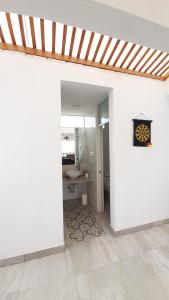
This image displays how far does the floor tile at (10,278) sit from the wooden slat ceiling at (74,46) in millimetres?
2717

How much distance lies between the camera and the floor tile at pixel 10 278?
1.38 m

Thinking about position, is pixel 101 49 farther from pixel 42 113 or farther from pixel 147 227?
pixel 147 227

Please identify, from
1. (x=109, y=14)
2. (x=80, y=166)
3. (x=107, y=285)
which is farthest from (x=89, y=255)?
(x=109, y=14)

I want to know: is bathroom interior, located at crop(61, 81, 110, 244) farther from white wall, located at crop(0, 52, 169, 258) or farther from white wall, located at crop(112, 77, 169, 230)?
white wall, located at crop(112, 77, 169, 230)

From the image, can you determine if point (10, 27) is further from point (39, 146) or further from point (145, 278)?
point (145, 278)

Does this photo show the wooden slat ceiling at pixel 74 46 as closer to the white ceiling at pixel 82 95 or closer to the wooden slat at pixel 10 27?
the wooden slat at pixel 10 27

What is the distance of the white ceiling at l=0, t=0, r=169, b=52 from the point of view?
86 cm

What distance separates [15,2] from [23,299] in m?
2.49

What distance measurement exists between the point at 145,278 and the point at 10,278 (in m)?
1.56

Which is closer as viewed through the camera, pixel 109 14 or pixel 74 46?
pixel 109 14

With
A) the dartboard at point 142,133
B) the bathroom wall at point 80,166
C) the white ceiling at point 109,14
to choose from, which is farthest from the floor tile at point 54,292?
the white ceiling at point 109,14

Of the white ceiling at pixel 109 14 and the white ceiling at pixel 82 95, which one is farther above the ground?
the white ceiling at pixel 109 14

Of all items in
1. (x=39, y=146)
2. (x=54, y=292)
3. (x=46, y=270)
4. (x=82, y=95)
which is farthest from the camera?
(x=82, y=95)

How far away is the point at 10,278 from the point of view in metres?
1.49
